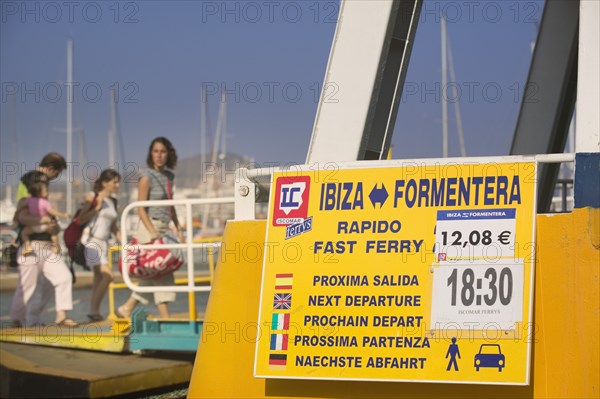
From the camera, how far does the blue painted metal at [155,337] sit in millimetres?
10203

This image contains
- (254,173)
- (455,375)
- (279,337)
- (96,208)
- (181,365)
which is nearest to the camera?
(455,375)

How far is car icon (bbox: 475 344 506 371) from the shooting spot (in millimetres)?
5229

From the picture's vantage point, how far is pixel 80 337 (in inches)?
403

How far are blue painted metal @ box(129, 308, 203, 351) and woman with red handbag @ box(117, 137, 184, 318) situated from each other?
0.35 m

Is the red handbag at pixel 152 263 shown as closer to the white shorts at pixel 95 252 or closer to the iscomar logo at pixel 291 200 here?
the white shorts at pixel 95 252

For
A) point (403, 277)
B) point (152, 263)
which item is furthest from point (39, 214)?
point (403, 277)

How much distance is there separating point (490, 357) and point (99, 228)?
7342 mm

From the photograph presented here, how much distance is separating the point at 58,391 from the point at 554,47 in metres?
5.65

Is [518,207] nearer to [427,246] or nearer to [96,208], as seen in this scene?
[427,246]

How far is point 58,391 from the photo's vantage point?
899cm

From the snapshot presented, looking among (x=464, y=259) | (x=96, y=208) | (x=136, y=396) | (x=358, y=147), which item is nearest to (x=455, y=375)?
(x=464, y=259)

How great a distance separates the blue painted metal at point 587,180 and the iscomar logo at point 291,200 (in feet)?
4.81

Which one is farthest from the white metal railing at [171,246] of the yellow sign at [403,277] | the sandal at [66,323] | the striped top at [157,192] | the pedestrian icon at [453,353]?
the pedestrian icon at [453,353]

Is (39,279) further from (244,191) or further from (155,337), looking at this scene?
(244,191)
